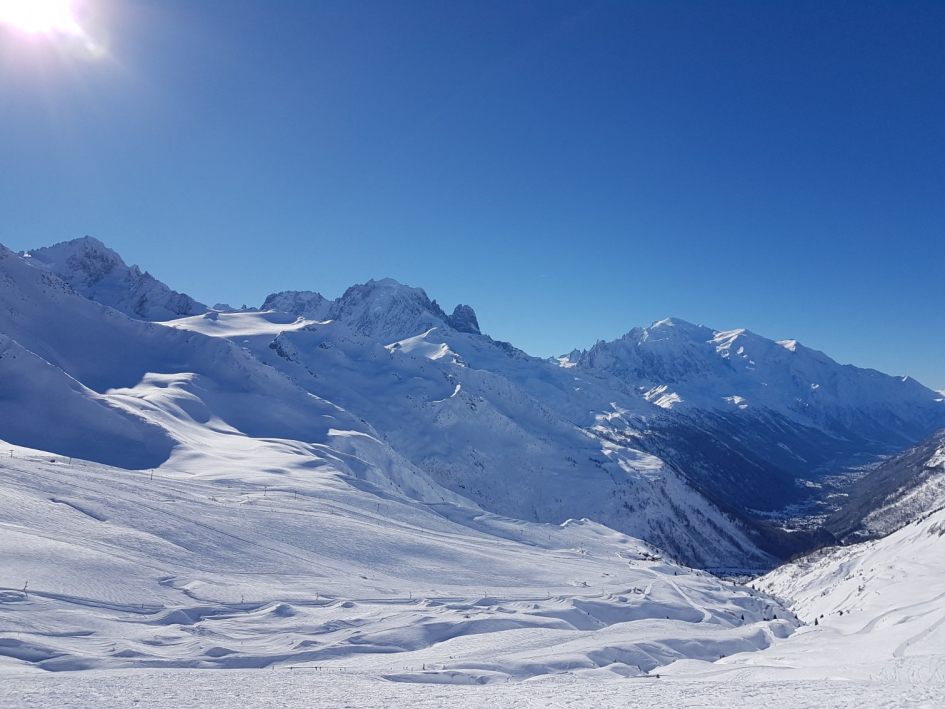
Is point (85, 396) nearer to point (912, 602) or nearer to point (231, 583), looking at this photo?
point (231, 583)

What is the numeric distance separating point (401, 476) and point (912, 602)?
6318cm

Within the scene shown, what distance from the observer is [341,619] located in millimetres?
24469

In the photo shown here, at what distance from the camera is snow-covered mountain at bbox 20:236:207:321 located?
152m

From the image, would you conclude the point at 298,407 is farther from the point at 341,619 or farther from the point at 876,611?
the point at 876,611

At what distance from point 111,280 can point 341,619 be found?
568 ft

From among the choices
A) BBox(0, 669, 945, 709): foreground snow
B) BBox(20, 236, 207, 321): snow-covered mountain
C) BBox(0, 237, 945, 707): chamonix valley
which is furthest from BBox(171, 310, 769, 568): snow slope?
BBox(0, 669, 945, 709): foreground snow

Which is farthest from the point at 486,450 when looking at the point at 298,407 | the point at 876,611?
the point at 876,611

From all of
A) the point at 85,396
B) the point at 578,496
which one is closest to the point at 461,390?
the point at 578,496

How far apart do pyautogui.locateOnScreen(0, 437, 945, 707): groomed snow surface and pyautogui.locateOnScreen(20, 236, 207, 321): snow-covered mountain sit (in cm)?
12419

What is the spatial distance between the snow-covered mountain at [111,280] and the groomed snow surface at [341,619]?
124 meters

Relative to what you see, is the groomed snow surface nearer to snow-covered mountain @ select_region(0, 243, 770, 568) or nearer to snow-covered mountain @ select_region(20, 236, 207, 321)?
snow-covered mountain @ select_region(0, 243, 770, 568)

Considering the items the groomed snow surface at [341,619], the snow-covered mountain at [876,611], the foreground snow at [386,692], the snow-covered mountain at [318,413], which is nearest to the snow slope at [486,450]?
the snow-covered mountain at [318,413]

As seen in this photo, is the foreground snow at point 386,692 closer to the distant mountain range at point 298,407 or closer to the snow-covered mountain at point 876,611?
the snow-covered mountain at point 876,611

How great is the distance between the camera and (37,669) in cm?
1491
